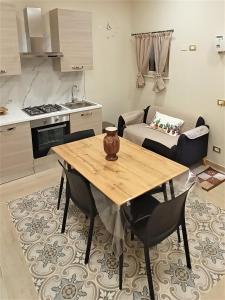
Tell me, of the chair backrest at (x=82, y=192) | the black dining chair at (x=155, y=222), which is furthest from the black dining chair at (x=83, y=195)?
the black dining chair at (x=155, y=222)

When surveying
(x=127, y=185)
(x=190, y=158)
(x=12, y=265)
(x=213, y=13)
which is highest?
(x=213, y=13)

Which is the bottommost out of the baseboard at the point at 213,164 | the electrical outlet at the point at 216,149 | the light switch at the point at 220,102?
the baseboard at the point at 213,164

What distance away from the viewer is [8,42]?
10.2 feet

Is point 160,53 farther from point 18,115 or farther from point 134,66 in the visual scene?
point 18,115

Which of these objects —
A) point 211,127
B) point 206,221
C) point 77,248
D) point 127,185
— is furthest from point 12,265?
point 211,127

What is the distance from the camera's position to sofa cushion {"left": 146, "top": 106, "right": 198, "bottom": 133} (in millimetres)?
3676

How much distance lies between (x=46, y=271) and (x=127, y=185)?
→ 3.30ft

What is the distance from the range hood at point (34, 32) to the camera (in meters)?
3.32

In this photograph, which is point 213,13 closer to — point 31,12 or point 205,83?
point 205,83

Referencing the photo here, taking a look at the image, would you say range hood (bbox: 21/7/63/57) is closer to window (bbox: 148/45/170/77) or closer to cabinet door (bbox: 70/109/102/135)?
cabinet door (bbox: 70/109/102/135)

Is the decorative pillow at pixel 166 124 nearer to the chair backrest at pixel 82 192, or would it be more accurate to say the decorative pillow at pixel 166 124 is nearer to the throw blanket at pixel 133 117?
the throw blanket at pixel 133 117

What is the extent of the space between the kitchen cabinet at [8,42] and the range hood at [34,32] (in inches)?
8.3

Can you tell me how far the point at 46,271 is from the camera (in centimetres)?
204

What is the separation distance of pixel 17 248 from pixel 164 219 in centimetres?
143
